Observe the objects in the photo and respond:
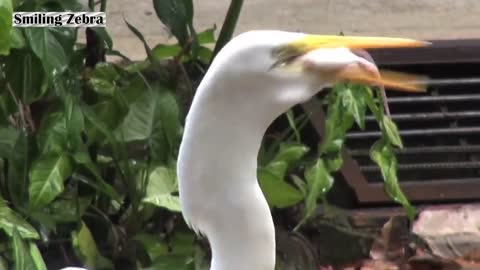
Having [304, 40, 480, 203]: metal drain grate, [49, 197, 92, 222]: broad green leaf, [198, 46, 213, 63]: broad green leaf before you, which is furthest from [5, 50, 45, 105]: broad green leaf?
[304, 40, 480, 203]: metal drain grate

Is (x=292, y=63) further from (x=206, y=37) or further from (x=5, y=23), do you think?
(x=206, y=37)

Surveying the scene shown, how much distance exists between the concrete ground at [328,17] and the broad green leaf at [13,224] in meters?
1.14

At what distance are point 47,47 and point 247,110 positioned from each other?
803 millimetres

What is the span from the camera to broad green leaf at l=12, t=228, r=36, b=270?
53.9 inches

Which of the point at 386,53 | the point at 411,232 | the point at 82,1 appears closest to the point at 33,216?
the point at 82,1

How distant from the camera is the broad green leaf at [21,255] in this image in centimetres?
137

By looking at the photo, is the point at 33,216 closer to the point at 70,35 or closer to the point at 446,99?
the point at 70,35

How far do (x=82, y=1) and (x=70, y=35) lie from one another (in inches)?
4.9

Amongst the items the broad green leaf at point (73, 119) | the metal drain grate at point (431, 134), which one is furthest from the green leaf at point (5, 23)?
the metal drain grate at point (431, 134)

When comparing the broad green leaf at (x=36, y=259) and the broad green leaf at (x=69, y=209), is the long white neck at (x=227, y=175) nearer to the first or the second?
the broad green leaf at (x=36, y=259)

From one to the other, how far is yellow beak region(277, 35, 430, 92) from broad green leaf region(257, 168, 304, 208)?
2.98 ft

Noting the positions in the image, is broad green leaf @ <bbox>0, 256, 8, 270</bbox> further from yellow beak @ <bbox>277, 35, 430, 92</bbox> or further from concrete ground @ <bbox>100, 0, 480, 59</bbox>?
concrete ground @ <bbox>100, 0, 480, 59</bbox>

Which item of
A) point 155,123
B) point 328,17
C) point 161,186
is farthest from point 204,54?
point 328,17

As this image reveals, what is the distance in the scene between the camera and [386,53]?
215 cm
